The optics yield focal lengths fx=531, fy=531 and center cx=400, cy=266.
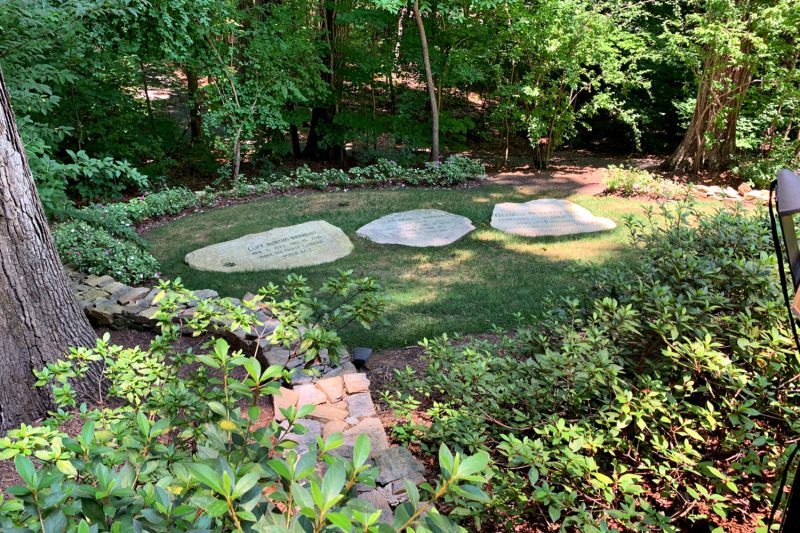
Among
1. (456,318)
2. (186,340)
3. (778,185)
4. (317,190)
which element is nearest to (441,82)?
(317,190)

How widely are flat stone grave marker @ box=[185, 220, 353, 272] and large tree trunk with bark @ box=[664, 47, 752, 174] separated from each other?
272 inches

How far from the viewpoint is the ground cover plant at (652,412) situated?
1883 millimetres

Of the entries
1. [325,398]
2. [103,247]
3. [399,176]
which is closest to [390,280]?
[325,398]

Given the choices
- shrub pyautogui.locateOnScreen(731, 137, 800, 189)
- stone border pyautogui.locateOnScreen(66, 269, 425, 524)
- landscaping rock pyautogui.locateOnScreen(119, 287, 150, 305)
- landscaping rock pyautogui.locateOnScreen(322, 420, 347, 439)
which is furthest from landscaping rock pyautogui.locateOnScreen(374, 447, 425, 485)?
shrub pyautogui.locateOnScreen(731, 137, 800, 189)

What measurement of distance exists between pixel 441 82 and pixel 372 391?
31.2 ft

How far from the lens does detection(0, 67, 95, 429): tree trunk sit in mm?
2947

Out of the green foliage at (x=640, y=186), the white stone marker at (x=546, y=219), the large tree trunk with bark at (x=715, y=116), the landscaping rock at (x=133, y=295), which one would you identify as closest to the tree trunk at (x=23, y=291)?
the landscaping rock at (x=133, y=295)

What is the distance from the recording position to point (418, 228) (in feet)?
22.9

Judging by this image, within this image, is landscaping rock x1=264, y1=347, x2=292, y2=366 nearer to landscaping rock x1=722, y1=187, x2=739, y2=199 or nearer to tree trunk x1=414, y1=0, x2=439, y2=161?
landscaping rock x1=722, y1=187, x2=739, y2=199

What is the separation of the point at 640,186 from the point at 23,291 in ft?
26.4

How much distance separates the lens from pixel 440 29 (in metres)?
11.6

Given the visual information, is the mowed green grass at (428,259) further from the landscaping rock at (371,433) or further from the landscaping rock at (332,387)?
the landscaping rock at (371,433)

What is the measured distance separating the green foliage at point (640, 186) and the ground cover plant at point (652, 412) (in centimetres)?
581

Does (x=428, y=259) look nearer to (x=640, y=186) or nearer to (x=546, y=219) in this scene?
(x=546, y=219)
